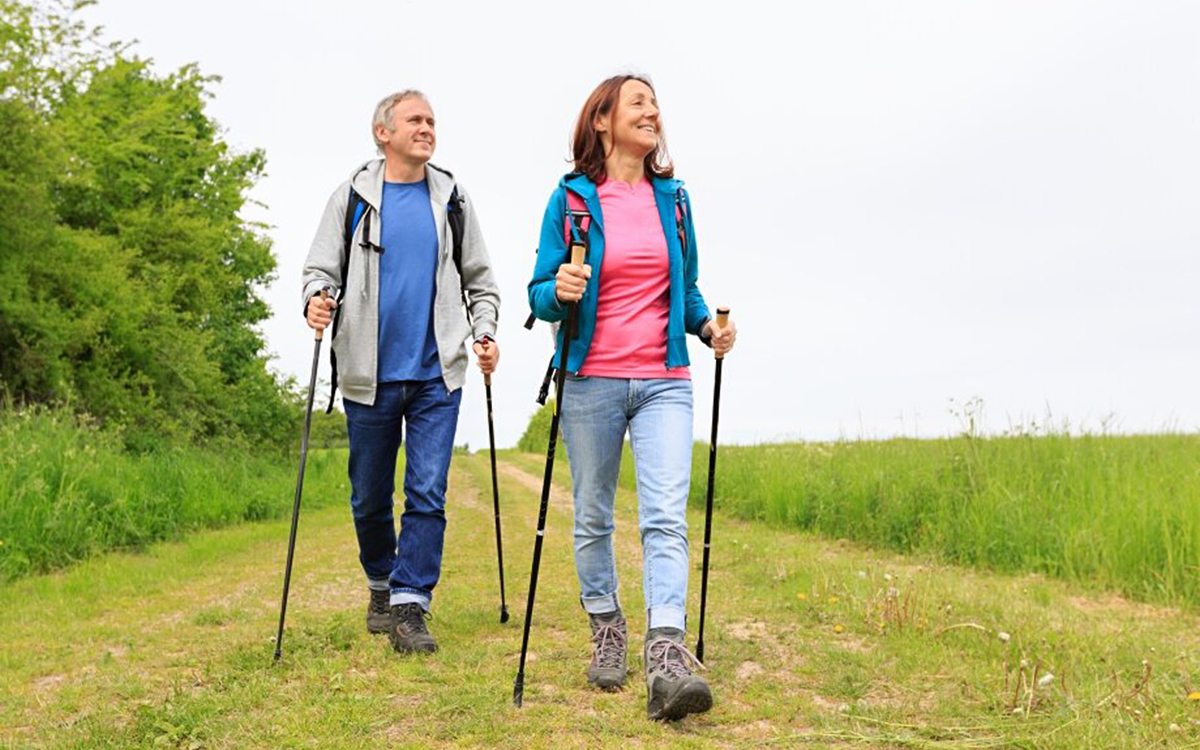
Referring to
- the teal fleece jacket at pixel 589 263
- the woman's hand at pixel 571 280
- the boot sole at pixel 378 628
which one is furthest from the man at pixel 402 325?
the woman's hand at pixel 571 280

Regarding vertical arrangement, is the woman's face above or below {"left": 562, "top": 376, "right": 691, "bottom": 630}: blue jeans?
above

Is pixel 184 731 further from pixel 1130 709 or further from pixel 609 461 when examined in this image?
pixel 1130 709

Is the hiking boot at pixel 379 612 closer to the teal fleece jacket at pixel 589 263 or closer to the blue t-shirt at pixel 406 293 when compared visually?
the blue t-shirt at pixel 406 293

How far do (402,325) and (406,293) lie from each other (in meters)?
0.18

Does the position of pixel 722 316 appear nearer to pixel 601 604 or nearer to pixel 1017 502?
pixel 601 604

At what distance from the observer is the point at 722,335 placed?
4832 millimetres

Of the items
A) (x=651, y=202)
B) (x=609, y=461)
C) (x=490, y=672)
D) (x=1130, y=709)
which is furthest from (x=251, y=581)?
(x=1130, y=709)

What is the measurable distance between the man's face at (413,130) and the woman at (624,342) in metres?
1.31

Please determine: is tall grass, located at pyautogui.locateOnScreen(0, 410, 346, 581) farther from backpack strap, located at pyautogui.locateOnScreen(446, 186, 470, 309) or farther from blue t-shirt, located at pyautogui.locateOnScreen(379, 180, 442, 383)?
backpack strap, located at pyautogui.locateOnScreen(446, 186, 470, 309)

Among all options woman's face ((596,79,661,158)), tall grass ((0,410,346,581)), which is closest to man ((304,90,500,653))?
woman's face ((596,79,661,158))

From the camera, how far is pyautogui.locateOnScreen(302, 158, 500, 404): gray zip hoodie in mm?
5809

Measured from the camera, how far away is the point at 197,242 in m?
23.0

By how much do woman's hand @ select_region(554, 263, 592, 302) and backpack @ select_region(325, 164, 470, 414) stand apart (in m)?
1.78

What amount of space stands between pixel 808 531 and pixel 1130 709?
27.2ft
